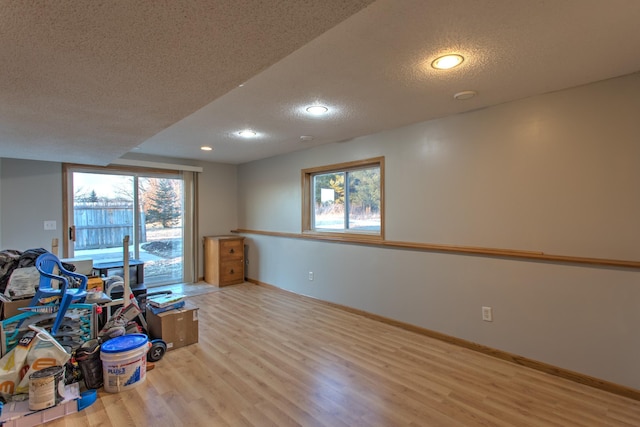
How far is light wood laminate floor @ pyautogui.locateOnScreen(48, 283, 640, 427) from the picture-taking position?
6.42 feet

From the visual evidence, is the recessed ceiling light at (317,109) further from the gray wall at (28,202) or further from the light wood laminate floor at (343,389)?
the gray wall at (28,202)

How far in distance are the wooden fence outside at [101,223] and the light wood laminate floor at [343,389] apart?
2653 millimetres

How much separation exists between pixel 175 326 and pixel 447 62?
3.15 metres

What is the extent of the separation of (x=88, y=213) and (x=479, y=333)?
530 cm

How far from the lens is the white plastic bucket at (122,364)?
226 cm

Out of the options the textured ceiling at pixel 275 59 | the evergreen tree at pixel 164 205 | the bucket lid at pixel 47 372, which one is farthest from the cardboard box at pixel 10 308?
the evergreen tree at pixel 164 205

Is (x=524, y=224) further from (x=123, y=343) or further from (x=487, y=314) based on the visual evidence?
(x=123, y=343)

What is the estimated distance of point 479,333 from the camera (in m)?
2.86

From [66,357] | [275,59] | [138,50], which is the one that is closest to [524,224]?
[275,59]

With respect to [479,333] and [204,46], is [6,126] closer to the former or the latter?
[204,46]

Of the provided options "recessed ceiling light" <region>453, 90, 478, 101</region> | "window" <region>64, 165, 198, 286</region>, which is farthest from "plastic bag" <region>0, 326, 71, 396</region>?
"recessed ceiling light" <region>453, 90, 478, 101</region>

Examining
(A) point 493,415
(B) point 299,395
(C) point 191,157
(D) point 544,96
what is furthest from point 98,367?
(D) point 544,96

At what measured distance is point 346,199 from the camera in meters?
4.30

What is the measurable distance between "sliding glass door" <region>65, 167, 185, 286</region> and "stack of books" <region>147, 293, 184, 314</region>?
175 cm
